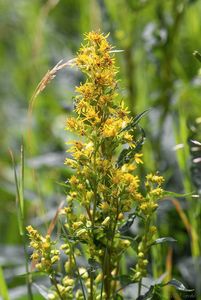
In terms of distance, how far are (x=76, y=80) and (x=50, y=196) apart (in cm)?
54

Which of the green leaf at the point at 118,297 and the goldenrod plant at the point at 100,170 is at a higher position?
the goldenrod plant at the point at 100,170

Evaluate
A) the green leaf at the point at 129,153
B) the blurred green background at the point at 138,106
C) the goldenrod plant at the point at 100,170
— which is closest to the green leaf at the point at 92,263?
the goldenrod plant at the point at 100,170

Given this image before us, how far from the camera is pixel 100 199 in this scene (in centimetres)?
115

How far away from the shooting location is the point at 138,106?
227 centimetres

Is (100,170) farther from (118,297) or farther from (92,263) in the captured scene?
(118,297)

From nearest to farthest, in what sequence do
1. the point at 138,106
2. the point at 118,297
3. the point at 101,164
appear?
the point at 101,164, the point at 118,297, the point at 138,106

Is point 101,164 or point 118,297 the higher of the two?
point 101,164

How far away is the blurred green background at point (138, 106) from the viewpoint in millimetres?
1939

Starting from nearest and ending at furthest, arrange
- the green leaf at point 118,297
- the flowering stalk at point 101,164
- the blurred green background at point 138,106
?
the flowering stalk at point 101,164 → the green leaf at point 118,297 → the blurred green background at point 138,106

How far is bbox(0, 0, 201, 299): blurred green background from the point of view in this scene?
1939 mm

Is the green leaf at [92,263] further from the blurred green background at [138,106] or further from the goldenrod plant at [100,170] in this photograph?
the blurred green background at [138,106]

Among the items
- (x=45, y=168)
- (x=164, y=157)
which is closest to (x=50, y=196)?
(x=45, y=168)

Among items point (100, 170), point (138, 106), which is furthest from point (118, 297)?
point (138, 106)

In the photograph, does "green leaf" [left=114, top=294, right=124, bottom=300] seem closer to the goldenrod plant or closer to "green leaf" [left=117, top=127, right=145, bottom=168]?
the goldenrod plant
